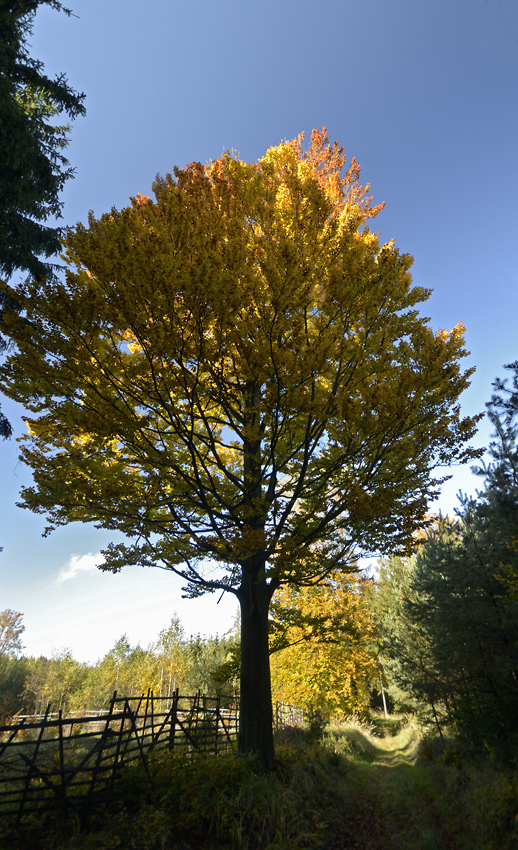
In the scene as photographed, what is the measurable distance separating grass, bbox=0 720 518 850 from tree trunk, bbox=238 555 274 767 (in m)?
0.36

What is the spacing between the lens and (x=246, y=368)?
5078 mm

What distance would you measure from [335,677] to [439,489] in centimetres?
1218

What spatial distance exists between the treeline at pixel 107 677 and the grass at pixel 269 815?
33.3m

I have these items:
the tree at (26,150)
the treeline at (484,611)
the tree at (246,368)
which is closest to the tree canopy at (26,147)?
the tree at (26,150)

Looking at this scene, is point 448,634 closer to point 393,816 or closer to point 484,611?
point 484,611

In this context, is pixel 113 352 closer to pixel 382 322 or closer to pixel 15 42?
pixel 382 322

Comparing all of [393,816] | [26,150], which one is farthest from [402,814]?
[26,150]

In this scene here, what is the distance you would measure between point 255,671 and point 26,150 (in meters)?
11.5

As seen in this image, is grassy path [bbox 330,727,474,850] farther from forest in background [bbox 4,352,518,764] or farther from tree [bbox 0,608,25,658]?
tree [bbox 0,608,25,658]

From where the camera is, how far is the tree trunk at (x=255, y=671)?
658 cm

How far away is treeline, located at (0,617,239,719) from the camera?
39656 mm

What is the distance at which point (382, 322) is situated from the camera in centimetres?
605

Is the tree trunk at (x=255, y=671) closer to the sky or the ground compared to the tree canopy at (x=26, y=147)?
closer to the ground

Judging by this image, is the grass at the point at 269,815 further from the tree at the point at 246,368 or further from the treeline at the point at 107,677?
the treeline at the point at 107,677
